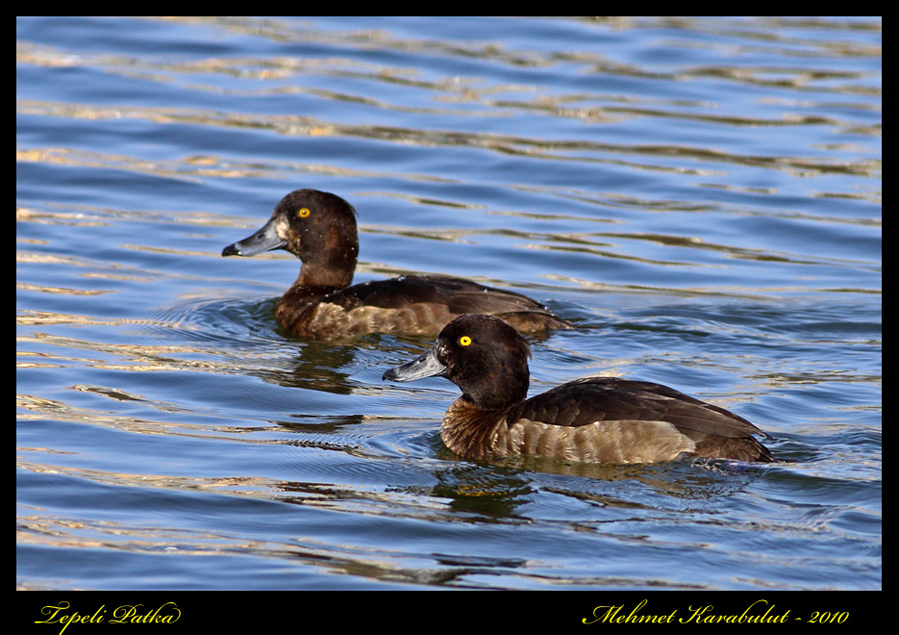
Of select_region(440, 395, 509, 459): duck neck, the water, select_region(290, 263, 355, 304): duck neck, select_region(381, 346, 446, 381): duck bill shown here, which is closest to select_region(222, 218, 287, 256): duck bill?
select_region(290, 263, 355, 304): duck neck

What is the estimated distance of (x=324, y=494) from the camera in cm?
677

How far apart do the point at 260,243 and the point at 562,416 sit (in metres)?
4.56

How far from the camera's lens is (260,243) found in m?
11.0

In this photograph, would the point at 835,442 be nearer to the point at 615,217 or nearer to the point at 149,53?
the point at 615,217

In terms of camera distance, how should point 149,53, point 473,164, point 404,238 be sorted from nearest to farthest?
point 404,238
point 473,164
point 149,53

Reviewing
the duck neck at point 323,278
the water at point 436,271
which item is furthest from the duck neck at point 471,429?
the duck neck at point 323,278

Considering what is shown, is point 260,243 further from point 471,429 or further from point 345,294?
point 471,429

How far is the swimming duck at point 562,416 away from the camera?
275 inches

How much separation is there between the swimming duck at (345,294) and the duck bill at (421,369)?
1.76 metres

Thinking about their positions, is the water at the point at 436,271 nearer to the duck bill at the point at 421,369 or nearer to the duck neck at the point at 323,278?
the duck bill at the point at 421,369

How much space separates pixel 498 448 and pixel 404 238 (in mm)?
6027


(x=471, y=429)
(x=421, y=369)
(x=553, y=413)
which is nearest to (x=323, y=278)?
(x=421, y=369)

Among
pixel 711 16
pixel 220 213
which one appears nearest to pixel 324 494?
pixel 220 213

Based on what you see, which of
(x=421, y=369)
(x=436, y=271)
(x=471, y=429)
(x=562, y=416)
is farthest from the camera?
(x=436, y=271)
